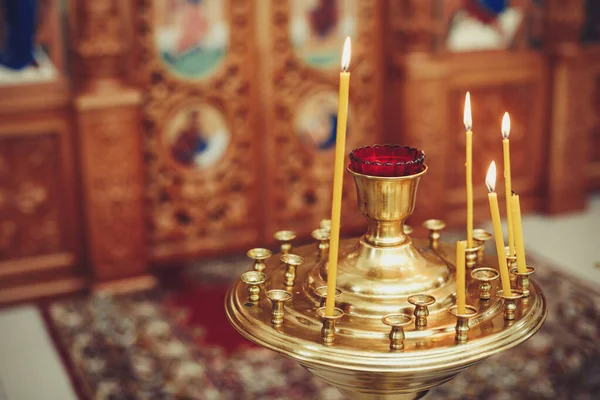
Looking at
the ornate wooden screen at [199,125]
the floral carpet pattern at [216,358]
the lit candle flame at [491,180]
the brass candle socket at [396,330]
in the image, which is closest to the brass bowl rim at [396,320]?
the brass candle socket at [396,330]

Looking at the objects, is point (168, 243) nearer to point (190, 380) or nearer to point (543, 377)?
point (190, 380)

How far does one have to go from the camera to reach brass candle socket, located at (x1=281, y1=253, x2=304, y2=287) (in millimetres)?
1330

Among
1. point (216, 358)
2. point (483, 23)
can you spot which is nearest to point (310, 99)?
point (483, 23)

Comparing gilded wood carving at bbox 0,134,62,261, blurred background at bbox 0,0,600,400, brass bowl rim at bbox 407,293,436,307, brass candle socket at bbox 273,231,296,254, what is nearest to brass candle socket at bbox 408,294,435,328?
brass bowl rim at bbox 407,293,436,307

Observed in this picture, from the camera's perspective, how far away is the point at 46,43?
3.66 metres

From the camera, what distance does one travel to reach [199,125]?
4.05m

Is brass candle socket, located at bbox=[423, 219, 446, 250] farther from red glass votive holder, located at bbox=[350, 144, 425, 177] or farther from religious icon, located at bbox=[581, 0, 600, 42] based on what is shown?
religious icon, located at bbox=[581, 0, 600, 42]

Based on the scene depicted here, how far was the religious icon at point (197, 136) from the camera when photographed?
13.1 ft

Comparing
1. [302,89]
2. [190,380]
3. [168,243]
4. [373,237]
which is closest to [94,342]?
[190,380]

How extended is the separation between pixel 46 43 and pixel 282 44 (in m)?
1.07

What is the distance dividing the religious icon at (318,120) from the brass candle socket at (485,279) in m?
2.96

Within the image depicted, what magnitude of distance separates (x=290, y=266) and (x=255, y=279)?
0.07 metres

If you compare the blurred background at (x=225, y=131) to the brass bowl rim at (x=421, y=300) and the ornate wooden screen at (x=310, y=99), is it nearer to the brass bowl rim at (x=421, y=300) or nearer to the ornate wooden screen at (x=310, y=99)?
the ornate wooden screen at (x=310, y=99)

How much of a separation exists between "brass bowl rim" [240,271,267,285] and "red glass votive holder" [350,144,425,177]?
22cm
